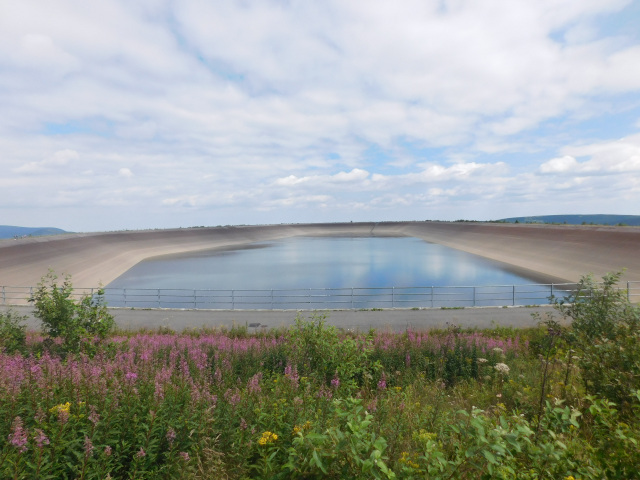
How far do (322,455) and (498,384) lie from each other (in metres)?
6.71

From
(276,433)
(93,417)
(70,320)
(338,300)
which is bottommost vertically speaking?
(338,300)

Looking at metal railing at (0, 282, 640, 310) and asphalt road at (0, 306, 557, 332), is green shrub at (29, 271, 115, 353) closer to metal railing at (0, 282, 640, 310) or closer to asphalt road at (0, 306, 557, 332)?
asphalt road at (0, 306, 557, 332)

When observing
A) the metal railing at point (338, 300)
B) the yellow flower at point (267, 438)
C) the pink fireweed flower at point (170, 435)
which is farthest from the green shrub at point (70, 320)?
the metal railing at point (338, 300)

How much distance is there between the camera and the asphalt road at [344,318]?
16844 millimetres

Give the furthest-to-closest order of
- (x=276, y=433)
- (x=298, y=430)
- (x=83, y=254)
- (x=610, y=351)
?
1. (x=83, y=254)
2. (x=610, y=351)
3. (x=276, y=433)
4. (x=298, y=430)

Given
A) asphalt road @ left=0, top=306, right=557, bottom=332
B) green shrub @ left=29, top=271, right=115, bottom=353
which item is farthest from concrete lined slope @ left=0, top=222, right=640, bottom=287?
green shrub @ left=29, top=271, right=115, bottom=353

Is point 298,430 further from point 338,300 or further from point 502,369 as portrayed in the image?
point 338,300

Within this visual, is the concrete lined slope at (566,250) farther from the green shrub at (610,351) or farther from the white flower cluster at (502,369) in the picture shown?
the white flower cluster at (502,369)

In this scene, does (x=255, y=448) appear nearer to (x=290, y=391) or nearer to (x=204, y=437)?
(x=204, y=437)

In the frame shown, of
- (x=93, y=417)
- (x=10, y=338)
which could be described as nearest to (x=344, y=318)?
(x=10, y=338)

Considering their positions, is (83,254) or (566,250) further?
(83,254)

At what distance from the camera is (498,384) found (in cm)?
852

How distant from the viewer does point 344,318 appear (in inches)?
715

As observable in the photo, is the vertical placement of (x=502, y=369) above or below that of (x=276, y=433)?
below
